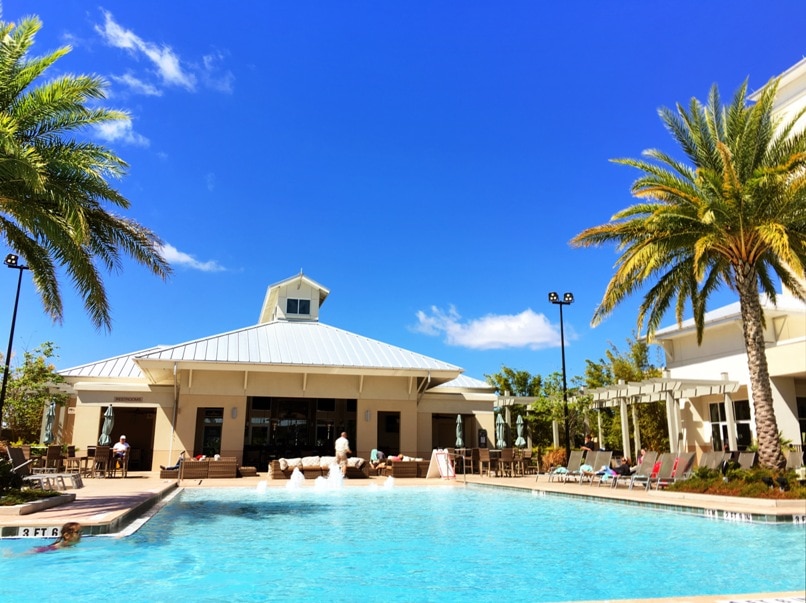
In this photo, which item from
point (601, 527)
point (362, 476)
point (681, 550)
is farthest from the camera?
point (362, 476)

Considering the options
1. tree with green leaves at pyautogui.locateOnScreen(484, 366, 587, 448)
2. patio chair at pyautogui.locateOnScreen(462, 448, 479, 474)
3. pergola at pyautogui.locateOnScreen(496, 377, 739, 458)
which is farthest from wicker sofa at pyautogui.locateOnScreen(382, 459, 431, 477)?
tree with green leaves at pyautogui.locateOnScreen(484, 366, 587, 448)

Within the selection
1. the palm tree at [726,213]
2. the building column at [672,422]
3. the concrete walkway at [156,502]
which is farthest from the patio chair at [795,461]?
the building column at [672,422]

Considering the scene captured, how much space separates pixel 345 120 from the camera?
71.9 ft

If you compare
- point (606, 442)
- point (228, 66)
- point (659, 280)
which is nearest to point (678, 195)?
point (659, 280)

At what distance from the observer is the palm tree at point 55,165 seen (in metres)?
10.1

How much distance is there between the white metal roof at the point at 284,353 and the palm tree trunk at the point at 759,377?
455 inches

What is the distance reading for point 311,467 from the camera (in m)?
20.7

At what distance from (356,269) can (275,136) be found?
386 inches

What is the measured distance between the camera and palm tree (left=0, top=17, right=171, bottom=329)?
1012cm

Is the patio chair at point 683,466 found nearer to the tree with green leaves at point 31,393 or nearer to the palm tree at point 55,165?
the palm tree at point 55,165

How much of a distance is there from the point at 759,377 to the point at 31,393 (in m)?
28.6

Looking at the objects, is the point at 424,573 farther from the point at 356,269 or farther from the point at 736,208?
the point at 356,269

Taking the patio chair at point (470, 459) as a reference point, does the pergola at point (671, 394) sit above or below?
above

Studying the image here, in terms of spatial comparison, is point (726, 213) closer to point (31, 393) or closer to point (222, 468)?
point (222, 468)
